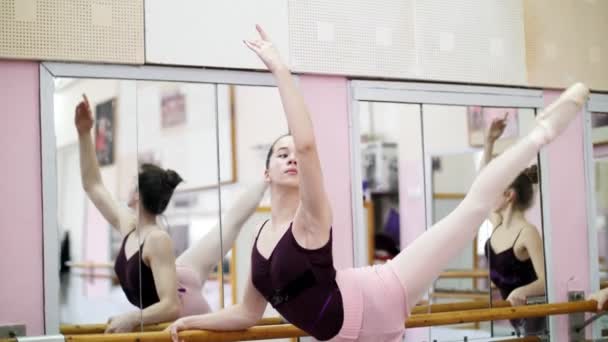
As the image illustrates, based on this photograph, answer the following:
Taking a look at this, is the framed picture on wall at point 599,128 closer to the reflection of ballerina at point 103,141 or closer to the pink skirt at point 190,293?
the pink skirt at point 190,293

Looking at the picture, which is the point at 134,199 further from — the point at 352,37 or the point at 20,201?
the point at 352,37

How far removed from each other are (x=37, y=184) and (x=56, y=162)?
126mm

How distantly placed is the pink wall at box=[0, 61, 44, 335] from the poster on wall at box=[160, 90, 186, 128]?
0.57 metres

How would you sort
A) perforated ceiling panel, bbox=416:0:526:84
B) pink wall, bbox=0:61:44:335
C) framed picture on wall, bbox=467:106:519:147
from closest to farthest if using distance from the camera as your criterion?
pink wall, bbox=0:61:44:335, perforated ceiling panel, bbox=416:0:526:84, framed picture on wall, bbox=467:106:519:147

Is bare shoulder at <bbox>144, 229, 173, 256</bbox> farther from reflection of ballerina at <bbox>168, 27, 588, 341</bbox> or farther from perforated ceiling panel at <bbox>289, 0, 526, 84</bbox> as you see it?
perforated ceiling panel at <bbox>289, 0, 526, 84</bbox>

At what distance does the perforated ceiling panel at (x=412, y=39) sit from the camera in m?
4.20

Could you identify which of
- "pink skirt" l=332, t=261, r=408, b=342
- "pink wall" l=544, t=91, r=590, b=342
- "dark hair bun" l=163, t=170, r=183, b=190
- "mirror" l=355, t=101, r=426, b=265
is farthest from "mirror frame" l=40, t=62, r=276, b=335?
"pink wall" l=544, t=91, r=590, b=342

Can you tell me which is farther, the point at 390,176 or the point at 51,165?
the point at 390,176

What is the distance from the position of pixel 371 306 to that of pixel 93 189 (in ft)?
4.52

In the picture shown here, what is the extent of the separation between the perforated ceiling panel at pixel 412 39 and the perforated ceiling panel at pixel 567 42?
96 mm

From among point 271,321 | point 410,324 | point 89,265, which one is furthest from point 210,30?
point 410,324

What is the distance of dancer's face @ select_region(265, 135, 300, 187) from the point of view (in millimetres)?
3281

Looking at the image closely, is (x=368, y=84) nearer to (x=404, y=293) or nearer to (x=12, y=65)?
(x=404, y=293)

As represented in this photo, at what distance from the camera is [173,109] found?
3828 mm
